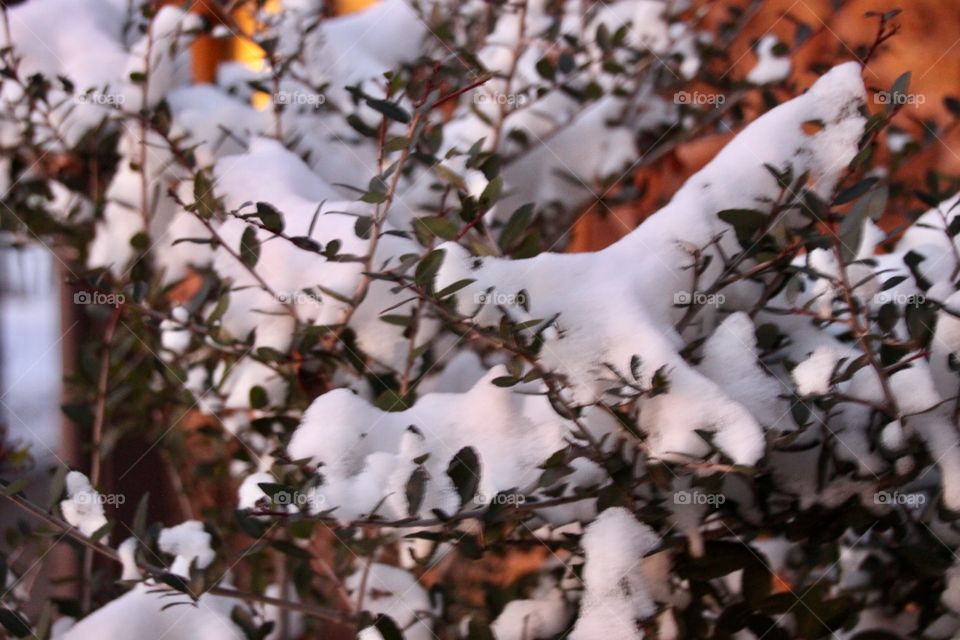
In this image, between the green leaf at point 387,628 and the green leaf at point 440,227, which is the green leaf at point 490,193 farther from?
the green leaf at point 387,628

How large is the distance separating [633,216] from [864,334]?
112cm

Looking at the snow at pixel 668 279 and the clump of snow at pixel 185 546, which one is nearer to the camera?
the snow at pixel 668 279

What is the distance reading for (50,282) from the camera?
2074 millimetres

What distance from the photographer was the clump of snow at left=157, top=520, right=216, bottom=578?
93cm

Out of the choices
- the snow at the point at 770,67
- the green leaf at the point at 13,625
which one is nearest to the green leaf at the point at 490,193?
the green leaf at the point at 13,625

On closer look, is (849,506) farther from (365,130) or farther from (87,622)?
(87,622)

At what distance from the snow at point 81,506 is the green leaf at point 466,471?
1.22 ft

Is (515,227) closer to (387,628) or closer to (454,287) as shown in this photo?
(454,287)

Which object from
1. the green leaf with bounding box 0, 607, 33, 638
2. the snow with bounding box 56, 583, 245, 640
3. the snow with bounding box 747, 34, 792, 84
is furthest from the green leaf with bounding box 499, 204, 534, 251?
the snow with bounding box 747, 34, 792, 84

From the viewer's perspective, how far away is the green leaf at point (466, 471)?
2.55ft

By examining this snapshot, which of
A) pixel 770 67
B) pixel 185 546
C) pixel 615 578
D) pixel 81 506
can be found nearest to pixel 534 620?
pixel 615 578

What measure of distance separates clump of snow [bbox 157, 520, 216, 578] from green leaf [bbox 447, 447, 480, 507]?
31cm

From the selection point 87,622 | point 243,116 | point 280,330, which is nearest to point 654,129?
point 243,116

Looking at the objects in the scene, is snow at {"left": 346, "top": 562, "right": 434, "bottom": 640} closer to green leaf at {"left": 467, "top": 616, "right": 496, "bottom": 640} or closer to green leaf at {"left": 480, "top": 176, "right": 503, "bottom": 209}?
green leaf at {"left": 467, "top": 616, "right": 496, "bottom": 640}
